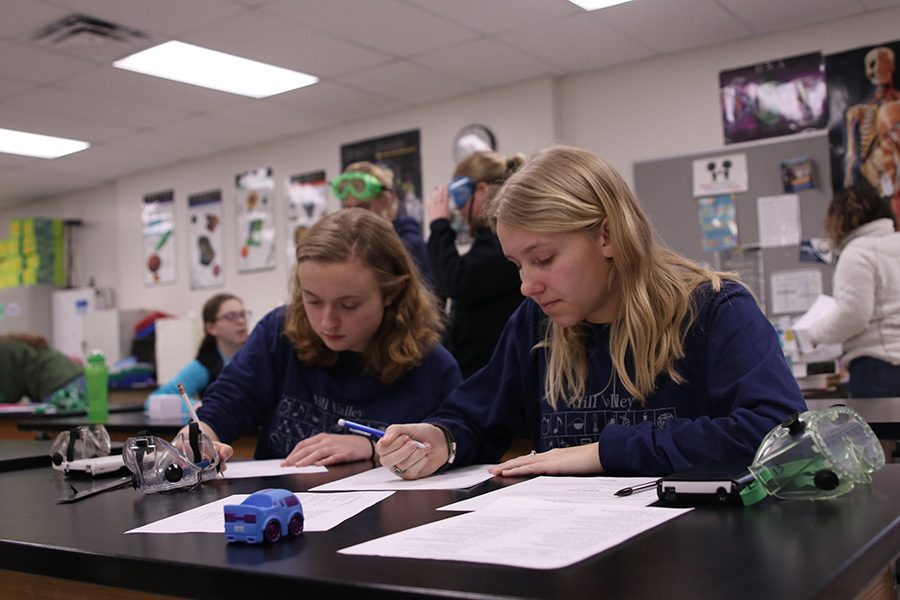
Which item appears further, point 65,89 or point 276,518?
point 65,89

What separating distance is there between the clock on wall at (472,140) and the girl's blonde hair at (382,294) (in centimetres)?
382

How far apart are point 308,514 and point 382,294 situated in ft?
2.96

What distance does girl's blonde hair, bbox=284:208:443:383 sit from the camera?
6.16ft

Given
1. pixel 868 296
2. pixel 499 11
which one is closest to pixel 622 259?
pixel 868 296

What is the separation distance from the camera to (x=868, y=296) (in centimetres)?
329

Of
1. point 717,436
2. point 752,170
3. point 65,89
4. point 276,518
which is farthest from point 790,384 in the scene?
point 65,89

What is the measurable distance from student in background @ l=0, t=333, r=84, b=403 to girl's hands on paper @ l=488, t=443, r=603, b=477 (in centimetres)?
363

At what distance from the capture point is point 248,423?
6.58 feet

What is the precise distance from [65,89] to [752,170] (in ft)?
12.9

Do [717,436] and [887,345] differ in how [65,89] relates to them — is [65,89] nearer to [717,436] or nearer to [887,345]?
[887,345]

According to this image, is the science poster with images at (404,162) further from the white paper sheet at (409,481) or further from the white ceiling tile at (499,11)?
the white paper sheet at (409,481)

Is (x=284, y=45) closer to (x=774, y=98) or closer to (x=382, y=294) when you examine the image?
(x=774, y=98)

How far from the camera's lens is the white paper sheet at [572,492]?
40.8 inches

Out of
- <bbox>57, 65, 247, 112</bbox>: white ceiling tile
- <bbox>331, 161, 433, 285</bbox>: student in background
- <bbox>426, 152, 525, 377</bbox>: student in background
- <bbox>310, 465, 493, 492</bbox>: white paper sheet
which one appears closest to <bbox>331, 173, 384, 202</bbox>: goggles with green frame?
<bbox>331, 161, 433, 285</bbox>: student in background
